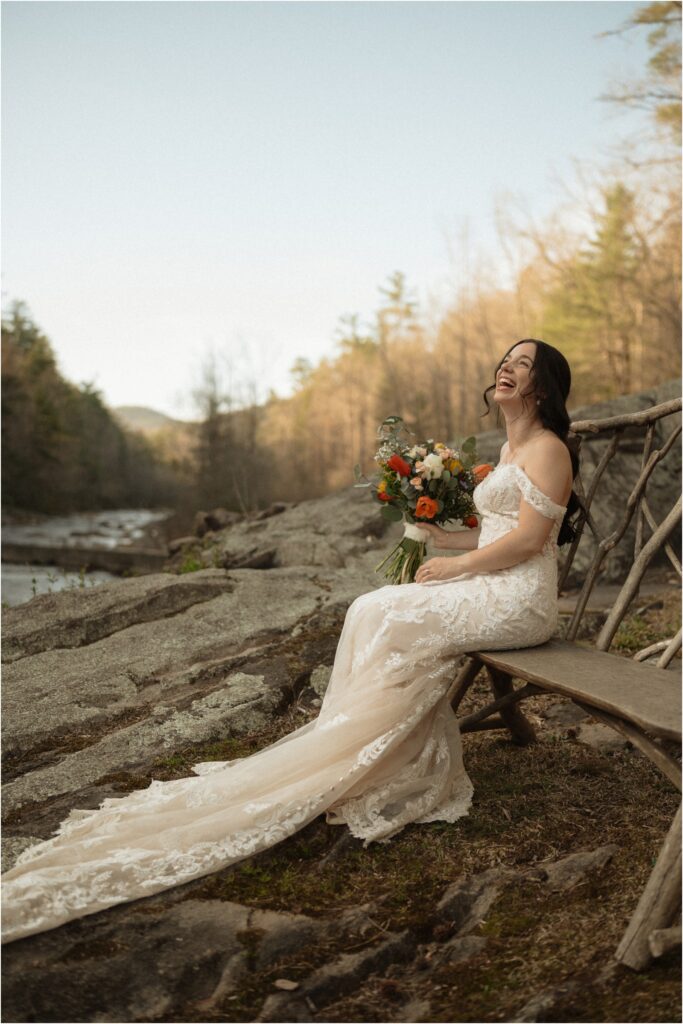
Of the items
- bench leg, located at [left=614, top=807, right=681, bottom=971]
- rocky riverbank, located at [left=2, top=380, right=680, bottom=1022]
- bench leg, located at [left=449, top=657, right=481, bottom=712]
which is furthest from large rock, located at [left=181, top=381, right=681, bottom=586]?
bench leg, located at [left=614, top=807, right=681, bottom=971]

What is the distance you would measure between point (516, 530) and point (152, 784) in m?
1.80

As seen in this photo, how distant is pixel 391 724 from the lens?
10.6ft

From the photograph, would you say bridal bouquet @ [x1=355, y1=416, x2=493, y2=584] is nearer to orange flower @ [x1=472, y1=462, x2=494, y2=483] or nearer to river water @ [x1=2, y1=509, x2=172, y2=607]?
orange flower @ [x1=472, y1=462, x2=494, y2=483]

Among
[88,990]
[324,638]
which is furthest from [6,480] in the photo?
[88,990]

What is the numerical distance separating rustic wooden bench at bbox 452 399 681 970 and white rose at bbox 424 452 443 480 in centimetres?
76

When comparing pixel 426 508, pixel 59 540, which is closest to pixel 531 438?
pixel 426 508

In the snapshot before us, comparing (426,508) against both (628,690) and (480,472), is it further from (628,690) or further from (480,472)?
(628,690)

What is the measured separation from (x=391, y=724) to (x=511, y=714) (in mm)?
947

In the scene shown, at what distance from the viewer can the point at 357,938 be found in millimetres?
2545

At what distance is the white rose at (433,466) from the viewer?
12.4 feet

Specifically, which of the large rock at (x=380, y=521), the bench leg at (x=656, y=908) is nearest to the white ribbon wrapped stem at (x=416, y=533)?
the bench leg at (x=656, y=908)

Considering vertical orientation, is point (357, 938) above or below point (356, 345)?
below

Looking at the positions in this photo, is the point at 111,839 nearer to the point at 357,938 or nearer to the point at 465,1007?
the point at 357,938

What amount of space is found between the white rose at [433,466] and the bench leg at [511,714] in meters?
0.94
